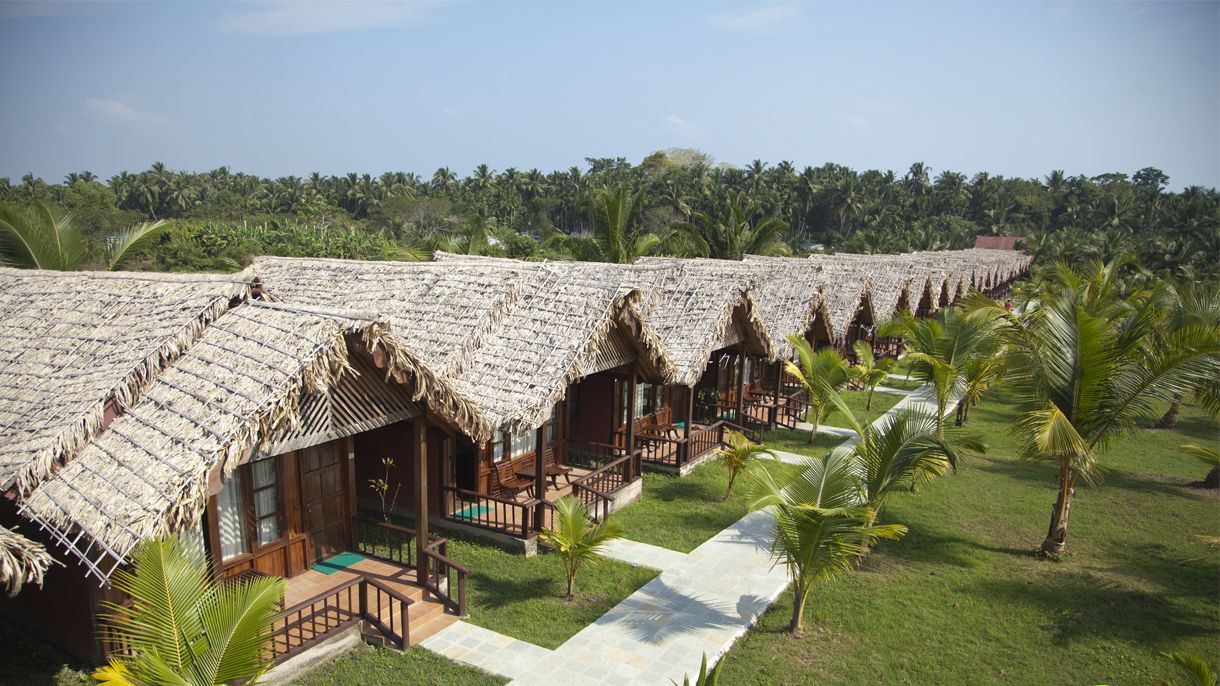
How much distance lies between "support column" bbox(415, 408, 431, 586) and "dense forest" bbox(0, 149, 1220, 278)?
16128 mm

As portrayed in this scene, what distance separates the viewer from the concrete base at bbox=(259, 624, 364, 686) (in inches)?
247

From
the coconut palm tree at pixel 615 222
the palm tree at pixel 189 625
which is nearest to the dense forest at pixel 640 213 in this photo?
the coconut palm tree at pixel 615 222

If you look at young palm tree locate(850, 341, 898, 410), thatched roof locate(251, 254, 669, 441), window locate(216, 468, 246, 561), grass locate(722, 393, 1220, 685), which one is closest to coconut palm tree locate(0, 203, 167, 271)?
thatched roof locate(251, 254, 669, 441)

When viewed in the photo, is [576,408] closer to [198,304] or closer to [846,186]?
[198,304]

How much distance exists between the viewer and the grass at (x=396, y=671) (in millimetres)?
6461

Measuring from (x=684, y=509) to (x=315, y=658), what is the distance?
→ 634cm

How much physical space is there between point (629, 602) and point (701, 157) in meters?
86.4

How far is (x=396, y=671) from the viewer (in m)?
6.63

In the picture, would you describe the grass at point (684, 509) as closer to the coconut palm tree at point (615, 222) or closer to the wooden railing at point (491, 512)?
the wooden railing at point (491, 512)

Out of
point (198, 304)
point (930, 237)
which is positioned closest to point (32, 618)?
point (198, 304)

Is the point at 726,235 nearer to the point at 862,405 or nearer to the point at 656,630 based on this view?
the point at 862,405

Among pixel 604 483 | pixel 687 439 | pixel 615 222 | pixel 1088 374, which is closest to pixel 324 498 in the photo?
pixel 604 483

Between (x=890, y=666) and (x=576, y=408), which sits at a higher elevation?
(x=576, y=408)

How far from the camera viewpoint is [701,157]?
89.6 metres
